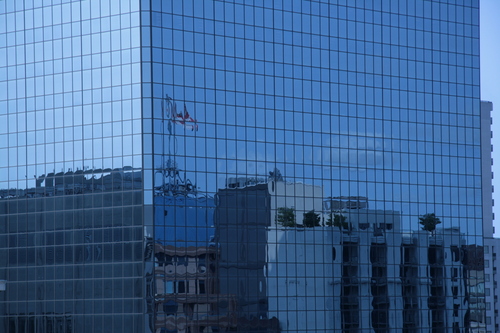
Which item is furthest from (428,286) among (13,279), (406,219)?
(13,279)

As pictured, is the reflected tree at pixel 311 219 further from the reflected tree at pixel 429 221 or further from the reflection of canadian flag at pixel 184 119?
the reflection of canadian flag at pixel 184 119

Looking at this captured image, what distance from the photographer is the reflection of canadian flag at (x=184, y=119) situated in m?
67.5

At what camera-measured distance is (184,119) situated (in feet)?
223

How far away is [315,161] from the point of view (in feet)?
246

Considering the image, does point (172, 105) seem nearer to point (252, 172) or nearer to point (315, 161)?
point (252, 172)

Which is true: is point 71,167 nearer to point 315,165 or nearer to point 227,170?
point 227,170

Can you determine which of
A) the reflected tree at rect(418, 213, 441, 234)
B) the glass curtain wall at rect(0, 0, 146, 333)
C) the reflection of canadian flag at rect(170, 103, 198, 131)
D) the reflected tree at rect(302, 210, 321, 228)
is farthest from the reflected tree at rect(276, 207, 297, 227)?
the reflected tree at rect(418, 213, 441, 234)

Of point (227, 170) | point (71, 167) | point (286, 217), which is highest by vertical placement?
point (71, 167)

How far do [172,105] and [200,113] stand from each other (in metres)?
2.41

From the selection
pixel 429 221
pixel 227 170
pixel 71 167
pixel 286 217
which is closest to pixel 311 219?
pixel 286 217

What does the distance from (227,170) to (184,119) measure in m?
5.25

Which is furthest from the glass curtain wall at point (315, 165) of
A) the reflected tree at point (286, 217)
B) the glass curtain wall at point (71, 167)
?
the glass curtain wall at point (71, 167)

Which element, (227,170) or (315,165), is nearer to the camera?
(227,170)

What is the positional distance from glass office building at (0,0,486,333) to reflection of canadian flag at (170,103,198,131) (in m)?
0.21
